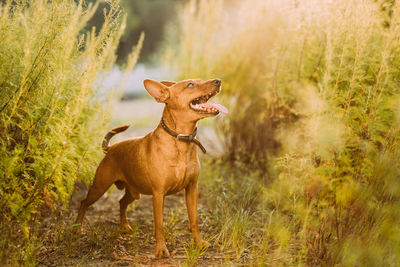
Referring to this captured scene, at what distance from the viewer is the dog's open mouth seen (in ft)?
10.0

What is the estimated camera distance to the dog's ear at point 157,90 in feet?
10.7

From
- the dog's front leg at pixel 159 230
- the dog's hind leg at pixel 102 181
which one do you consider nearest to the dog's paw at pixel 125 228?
the dog's hind leg at pixel 102 181

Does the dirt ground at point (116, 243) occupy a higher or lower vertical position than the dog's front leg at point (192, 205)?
lower

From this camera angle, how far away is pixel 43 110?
10.3 feet

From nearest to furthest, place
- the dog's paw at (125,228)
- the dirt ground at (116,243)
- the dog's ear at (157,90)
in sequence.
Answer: the dirt ground at (116,243) < the dog's ear at (157,90) < the dog's paw at (125,228)

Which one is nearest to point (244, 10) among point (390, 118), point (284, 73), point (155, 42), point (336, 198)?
point (284, 73)

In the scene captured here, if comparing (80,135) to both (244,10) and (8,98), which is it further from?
(244,10)

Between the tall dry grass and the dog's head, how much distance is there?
860 mm

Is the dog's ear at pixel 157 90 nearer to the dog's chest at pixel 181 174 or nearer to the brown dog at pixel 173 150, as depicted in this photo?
the brown dog at pixel 173 150

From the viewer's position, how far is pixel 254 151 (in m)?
5.45

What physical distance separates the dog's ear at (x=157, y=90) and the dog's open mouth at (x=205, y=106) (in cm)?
25

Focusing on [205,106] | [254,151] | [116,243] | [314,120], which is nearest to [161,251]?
[116,243]

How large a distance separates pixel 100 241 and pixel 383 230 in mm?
2240

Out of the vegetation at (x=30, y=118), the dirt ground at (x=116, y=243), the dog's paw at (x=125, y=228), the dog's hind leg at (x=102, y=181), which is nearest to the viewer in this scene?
the vegetation at (x=30, y=118)
